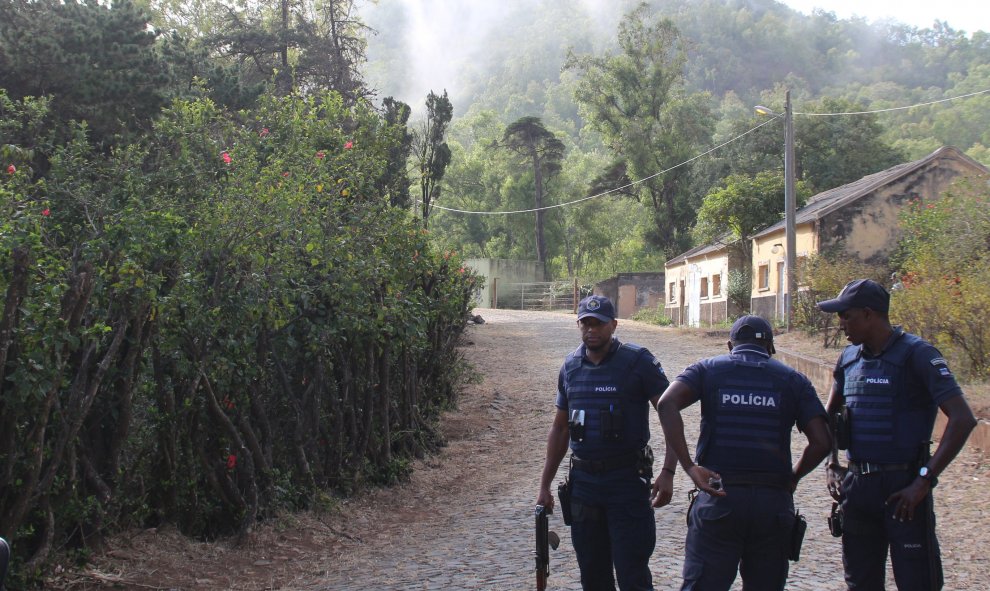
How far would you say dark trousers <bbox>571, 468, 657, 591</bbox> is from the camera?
4.74 m

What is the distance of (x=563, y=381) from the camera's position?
5.22 meters

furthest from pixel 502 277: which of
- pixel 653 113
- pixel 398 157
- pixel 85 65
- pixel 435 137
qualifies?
pixel 85 65

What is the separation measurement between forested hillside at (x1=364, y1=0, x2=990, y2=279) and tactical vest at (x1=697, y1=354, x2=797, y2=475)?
18822mm

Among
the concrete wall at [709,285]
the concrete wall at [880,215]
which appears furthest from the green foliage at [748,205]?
the concrete wall at [880,215]

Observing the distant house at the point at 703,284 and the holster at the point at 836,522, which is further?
the distant house at the point at 703,284

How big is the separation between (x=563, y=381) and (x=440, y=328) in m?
7.61

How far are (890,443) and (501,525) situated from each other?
171 inches

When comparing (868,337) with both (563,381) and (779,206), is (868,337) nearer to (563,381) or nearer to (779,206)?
(563,381)

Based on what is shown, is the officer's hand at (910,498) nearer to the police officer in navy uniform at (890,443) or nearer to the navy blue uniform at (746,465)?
the police officer in navy uniform at (890,443)

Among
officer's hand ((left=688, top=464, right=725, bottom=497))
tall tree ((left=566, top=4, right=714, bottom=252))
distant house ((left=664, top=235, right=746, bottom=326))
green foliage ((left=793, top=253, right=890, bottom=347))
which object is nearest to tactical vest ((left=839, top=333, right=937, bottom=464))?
officer's hand ((left=688, top=464, right=725, bottom=497))

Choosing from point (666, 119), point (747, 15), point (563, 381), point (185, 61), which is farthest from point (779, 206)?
point (747, 15)

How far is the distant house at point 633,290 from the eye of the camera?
52156mm

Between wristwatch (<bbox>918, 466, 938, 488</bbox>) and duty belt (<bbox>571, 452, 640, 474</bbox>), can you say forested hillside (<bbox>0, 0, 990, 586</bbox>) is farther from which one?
wristwatch (<bbox>918, 466, 938, 488</bbox>)

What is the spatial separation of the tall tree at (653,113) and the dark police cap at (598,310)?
165ft
